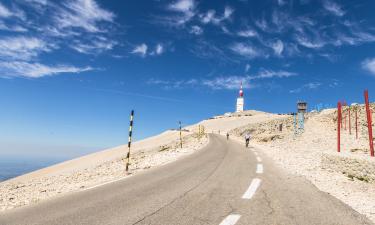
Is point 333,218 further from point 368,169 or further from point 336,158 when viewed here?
point 336,158

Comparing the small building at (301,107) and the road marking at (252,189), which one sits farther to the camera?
the small building at (301,107)

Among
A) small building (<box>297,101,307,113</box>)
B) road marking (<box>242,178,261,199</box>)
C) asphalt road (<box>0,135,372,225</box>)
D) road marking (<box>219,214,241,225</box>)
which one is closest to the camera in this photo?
road marking (<box>219,214,241,225</box>)

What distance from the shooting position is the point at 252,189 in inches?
336

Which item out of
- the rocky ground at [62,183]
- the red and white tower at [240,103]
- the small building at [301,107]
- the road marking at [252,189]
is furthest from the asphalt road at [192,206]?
the red and white tower at [240,103]

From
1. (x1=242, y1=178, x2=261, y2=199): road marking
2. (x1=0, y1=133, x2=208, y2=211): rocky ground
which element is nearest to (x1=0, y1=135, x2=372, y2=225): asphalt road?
(x1=242, y1=178, x2=261, y2=199): road marking

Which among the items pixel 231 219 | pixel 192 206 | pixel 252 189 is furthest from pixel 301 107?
pixel 231 219

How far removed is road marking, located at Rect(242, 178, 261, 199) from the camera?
758cm

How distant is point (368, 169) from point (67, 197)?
1065 cm

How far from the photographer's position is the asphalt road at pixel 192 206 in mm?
5609

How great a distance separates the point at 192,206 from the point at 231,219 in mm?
1145

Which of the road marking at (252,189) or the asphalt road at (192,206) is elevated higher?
the road marking at (252,189)

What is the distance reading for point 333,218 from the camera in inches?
230

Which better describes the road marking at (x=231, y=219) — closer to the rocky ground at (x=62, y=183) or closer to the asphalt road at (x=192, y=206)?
the asphalt road at (x=192, y=206)

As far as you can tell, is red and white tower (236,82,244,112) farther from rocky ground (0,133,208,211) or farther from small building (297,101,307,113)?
rocky ground (0,133,208,211)
